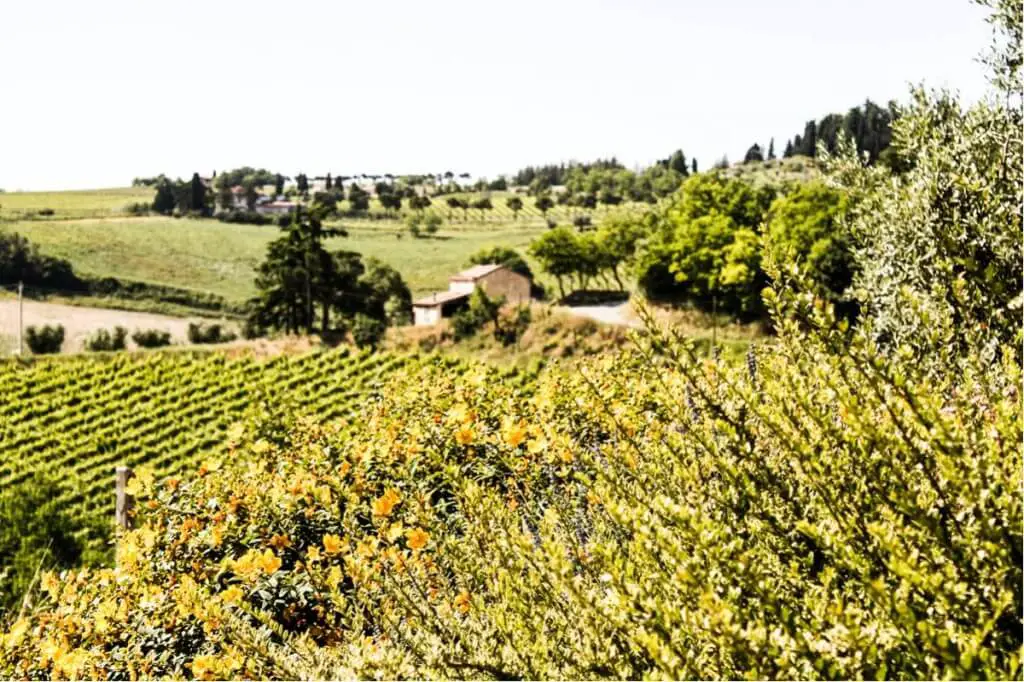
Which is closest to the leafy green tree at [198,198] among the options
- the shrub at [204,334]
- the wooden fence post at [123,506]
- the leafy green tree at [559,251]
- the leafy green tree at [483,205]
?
the leafy green tree at [483,205]

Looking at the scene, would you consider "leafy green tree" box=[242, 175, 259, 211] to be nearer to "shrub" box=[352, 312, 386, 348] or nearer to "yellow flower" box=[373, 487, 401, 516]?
"shrub" box=[352, 312, 386, 348]

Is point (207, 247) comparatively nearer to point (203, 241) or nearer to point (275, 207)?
point (203, 241)

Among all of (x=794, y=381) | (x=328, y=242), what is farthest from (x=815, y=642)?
(x=328, y=242)

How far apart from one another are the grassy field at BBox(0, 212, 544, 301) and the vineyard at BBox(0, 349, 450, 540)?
1286 inches

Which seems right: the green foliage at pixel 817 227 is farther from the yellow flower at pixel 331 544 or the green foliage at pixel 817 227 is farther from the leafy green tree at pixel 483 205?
the leafy green tree at pixel 483 205

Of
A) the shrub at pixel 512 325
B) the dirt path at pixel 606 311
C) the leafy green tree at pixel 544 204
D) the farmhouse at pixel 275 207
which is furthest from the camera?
the leafy green tree at pixel 544 204

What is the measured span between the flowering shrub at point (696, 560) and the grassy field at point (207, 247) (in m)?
57.7

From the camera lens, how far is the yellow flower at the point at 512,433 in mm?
4012

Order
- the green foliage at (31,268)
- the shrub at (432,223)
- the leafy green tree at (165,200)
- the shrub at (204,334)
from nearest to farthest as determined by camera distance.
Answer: the shrub at (204,334) → the green foliage at (31,268) → the shrub at (432,223) → the leafy green tree at (165,200)

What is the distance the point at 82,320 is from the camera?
51031 millimetres

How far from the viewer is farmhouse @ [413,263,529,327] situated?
44.9 metres

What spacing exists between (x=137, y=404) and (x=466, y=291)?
24.6m

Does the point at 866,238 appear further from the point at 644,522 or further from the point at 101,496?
the point at 101,496

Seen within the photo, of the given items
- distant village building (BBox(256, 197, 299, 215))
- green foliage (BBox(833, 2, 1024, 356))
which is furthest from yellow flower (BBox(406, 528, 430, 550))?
distant village building (BBox(256, 197, 299, 215))
